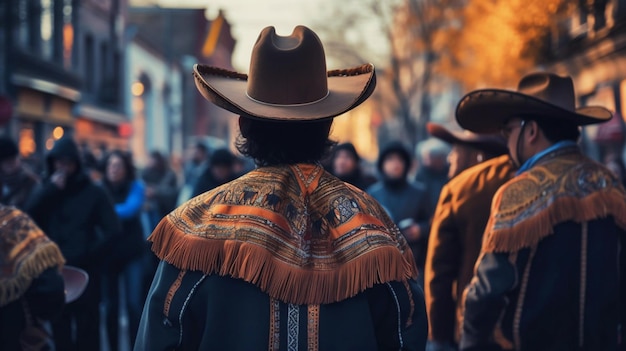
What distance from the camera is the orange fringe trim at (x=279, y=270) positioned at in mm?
3115

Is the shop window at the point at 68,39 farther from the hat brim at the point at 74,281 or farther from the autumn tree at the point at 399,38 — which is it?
the hat brim at the point at 74,281

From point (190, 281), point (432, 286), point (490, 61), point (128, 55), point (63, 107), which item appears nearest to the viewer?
point (190, 281)

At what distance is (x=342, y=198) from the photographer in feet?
10.7

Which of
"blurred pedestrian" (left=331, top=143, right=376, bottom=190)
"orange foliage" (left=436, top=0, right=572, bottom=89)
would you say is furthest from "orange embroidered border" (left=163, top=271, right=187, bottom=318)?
"orange foliage" (left=436, top=0, right=572, bottom=89)

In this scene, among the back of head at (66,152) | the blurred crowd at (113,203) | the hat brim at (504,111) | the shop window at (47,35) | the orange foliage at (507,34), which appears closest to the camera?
the hat brim at (504,111)

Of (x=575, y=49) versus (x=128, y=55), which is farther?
(x=128, y=55)

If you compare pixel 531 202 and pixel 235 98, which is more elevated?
pixel 235 98

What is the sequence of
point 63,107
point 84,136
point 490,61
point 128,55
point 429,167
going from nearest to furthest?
point 429,167 → point 490,61 → point 63,107 → point 84,136 → point 128,55

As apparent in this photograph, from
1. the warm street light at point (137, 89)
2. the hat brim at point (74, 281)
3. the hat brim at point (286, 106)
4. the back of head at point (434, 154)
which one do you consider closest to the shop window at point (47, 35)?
the warm street light at point (137, 89)

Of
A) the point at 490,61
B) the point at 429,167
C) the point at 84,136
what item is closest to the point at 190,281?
the point at 429,167

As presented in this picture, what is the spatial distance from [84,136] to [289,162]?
29952mm

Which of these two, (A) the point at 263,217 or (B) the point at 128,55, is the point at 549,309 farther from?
(B) the point at 128,55

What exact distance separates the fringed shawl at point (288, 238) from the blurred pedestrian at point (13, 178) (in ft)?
17.1

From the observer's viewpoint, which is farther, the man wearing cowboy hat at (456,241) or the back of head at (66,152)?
the back of head at (66,152)
